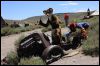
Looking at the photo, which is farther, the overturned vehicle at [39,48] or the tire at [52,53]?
the overturned vehicle at [39,48]

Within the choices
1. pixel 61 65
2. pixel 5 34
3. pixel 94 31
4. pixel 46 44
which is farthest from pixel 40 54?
pixel 5 34

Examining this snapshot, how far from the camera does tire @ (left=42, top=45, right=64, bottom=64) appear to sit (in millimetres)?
11867

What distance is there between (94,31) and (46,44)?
13.3 ft

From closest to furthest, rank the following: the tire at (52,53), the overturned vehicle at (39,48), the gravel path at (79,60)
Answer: the gravel path at (79,60), the tire at (52,53), the overturned vehicle at (39,48)

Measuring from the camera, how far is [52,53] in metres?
12.4

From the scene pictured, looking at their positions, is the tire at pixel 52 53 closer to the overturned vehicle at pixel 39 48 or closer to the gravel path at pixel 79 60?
the overturned vehicle at pixel 39 48

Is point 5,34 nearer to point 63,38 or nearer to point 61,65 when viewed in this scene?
point 63,38

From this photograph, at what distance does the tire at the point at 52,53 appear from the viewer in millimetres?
11867

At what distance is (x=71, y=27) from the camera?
587 inches

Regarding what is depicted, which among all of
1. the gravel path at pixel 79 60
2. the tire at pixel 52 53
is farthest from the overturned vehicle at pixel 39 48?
the gravel path at pixel 79 60

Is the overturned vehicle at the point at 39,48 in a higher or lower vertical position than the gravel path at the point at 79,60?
higher

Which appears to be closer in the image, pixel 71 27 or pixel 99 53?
pixel 99 53

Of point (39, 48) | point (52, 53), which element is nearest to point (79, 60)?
point (52, 53)

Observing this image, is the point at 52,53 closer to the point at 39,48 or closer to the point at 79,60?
the point at 39,48
